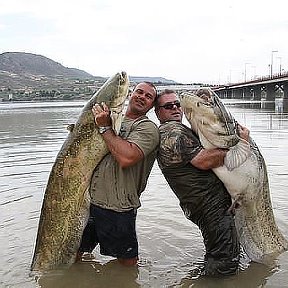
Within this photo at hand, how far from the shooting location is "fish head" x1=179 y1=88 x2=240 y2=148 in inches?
180

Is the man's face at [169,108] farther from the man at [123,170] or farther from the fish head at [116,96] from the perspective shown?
the fish head at [116,96]

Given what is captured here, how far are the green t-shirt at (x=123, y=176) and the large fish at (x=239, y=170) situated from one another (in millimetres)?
416

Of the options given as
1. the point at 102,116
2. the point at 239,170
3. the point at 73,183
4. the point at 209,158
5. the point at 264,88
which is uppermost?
the point at 102,116

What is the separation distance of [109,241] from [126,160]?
0.95 metres

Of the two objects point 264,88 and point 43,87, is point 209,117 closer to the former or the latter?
point 264,88

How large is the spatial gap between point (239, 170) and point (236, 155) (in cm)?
14

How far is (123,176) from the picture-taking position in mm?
4773

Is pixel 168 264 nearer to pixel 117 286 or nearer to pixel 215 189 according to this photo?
pixel 117 286

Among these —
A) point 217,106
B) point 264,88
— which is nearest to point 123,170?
point 217,106

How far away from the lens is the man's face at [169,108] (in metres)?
4.88

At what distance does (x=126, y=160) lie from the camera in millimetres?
4562

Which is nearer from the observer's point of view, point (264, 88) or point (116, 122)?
point (116, 122)

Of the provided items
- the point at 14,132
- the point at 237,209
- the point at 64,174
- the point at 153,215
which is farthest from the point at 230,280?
the point at 14,132

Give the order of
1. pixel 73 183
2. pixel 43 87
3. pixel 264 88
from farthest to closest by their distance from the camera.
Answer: pixel 43 87 < pixel 264 88 < pixel 73 183
